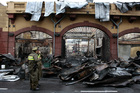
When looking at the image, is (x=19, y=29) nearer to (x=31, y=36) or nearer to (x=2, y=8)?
(x=2, y=8)

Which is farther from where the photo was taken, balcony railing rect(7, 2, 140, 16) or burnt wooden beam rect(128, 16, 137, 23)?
burnt wooden beam rect(128, 16, 137, 23)

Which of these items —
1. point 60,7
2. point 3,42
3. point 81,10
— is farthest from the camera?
point 3,42

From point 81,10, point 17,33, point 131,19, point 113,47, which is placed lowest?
point 113,47

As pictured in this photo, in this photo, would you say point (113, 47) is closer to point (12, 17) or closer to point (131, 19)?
point (131, 19)

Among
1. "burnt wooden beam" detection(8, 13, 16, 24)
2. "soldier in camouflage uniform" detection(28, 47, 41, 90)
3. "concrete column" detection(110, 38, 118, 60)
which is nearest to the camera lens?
"soldier in camouflage uniform" detection(28, 47, 41, 90)

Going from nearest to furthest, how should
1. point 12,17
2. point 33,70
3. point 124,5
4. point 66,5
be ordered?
point 33,70
point 66,5
point 124,5
point 12,17

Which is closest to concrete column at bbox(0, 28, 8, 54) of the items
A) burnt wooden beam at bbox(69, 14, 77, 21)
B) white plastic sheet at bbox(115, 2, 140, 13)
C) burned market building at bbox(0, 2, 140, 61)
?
burned market building at bbox(0, 2, 140, 61)

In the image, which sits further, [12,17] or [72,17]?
[72,17]

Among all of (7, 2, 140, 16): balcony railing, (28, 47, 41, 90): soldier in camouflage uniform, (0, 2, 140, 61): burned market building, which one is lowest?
(28, 47, 41, 90): soldier in camouflage uniform

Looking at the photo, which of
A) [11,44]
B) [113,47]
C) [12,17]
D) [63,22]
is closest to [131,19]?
[113,47]

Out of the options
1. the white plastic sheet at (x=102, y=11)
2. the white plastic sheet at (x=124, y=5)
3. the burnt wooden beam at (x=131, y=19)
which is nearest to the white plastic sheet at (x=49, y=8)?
the white plastic sheet at (x=102, y=11)

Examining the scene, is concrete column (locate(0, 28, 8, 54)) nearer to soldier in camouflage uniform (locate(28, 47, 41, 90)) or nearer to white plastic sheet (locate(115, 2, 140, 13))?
soldier in camouflage uniform (locate(28, 47, 41, 90))

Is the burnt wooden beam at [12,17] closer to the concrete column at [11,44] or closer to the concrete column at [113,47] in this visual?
the concrete column at [11,44]

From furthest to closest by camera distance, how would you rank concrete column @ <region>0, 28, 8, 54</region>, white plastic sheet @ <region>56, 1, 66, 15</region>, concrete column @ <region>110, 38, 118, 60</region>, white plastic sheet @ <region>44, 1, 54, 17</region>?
1. concrete column @ <region>110, 38, 118, 60</region>
2. concrete column @ <region>0, 28, 8, 54</region>
3. white plastic sheet @ <region>44, 1, 54, 17</region>
4. white plastic sheet @ <region>56, 1, 66, 15</region>
